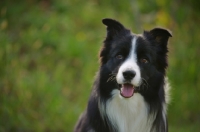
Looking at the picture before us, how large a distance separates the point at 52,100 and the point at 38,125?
0.56m

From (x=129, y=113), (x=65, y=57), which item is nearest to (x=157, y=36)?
(x=129, y=113)

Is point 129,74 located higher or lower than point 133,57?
lower

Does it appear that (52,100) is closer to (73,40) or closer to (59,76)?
(59,76)

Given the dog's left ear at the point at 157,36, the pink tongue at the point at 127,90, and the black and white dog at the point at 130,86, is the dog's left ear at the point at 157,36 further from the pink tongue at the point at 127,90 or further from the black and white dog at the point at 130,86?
A: the pink tongue at the point at 127,90

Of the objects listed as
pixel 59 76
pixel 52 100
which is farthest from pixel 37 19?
pixel 52 100

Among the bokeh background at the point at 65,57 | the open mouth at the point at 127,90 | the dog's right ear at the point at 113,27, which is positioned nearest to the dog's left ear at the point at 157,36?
the dog's right ear at the point at 113,27

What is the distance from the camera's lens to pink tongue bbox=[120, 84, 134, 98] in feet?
16.0

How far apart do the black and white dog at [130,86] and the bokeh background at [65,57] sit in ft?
8.16

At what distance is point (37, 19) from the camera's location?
10.6 meters

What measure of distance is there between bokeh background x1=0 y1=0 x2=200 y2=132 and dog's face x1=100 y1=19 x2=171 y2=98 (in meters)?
2.52

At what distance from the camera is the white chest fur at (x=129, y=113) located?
5.05 metres

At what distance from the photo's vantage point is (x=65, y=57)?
970 cm

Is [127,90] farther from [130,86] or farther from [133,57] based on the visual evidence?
[133,57]

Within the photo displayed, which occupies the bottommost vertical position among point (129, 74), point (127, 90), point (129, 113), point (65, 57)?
point (129, 113)
